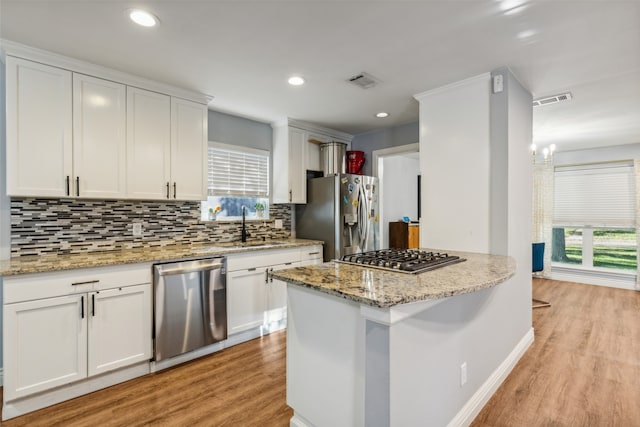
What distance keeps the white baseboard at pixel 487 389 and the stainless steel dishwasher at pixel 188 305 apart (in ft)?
6.51

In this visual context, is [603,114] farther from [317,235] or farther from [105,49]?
[105,49]

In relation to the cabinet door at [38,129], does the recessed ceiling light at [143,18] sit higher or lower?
higher

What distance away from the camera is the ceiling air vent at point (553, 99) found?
3.01m

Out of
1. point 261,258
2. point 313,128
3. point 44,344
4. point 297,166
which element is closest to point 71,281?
point 44,344

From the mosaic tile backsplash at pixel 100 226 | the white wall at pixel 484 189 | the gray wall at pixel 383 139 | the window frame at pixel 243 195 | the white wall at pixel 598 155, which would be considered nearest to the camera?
the white wall at pixel 484 189

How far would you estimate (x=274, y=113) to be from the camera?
358cm

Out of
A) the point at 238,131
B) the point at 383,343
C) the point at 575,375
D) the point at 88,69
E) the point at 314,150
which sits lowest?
the point at 575,375

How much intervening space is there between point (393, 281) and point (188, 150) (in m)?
2.40

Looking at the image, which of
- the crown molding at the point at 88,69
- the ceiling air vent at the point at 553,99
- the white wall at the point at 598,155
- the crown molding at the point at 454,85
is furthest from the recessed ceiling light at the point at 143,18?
the white wall at the point at 598,155

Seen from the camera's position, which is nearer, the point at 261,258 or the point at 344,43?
the point at 344,43

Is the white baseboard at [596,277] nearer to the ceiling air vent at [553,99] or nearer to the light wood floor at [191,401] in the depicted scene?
the ceiling air vent at [553,99]

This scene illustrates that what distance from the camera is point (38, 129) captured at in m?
2.22

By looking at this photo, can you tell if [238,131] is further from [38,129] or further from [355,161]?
[38,129]

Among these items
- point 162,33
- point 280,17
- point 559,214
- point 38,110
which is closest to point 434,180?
point 280,17
